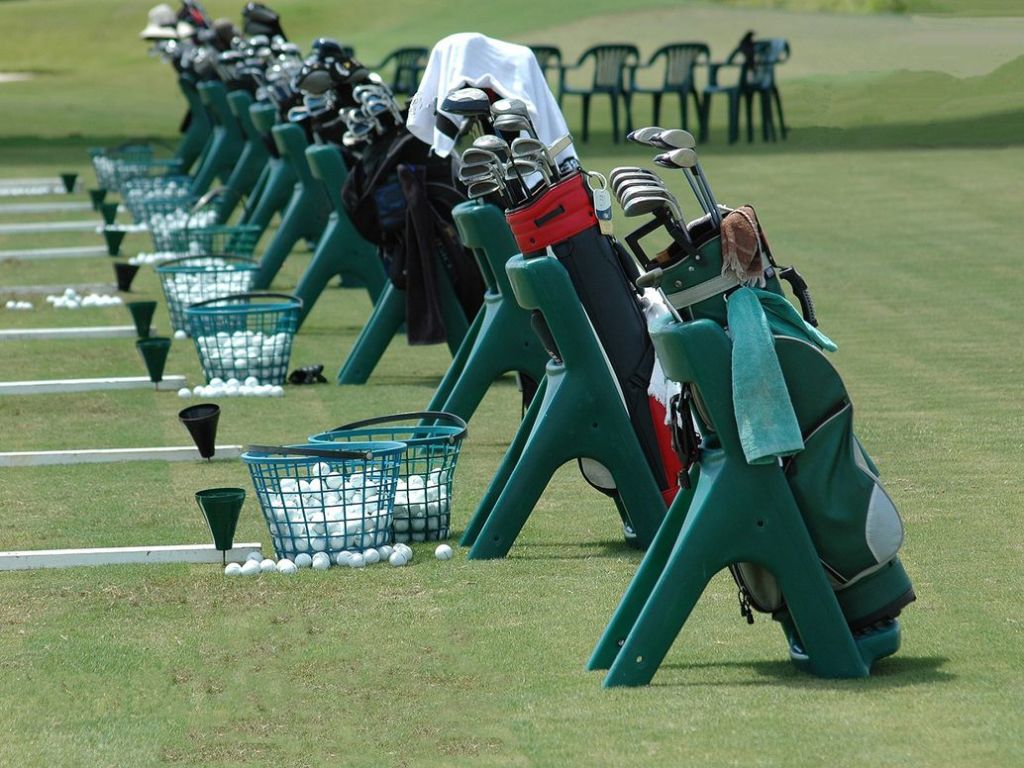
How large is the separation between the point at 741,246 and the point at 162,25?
1720 centimetres

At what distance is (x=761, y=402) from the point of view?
4.21 metres

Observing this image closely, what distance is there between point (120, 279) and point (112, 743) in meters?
9.36

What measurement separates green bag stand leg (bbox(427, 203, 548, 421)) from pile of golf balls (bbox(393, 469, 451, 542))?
946mm

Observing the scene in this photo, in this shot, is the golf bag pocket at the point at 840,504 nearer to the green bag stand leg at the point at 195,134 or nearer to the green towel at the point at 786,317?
the green towel at the point at 786,317

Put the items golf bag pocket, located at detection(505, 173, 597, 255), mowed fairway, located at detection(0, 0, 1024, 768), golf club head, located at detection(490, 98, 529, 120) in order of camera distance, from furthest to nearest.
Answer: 1. golf club head, located at detection(490, 98, 529, 120)
2. golf bag pocket, located at detection(505, 173, 597, 255)
3. mowed fairway, located at detection(0, 0, 1024, 768)

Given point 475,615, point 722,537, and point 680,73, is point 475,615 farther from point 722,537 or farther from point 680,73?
point 680,73

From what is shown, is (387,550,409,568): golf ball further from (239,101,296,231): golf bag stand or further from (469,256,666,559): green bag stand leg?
(239,101,296,231): golf bag stand

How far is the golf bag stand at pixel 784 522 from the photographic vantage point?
428 centimetres

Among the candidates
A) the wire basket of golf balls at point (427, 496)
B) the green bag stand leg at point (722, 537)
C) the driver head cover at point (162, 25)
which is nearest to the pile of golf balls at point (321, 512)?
the wire basket of golf balls at point (427, 496)

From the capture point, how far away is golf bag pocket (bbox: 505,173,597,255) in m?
5.67

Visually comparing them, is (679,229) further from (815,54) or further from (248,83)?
(815,54)

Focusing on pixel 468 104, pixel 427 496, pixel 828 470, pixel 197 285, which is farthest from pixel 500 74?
pixel 197 285

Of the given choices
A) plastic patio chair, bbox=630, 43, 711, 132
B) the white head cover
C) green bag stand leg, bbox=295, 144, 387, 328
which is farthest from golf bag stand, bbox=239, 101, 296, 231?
plastic patio chair, bbox=630, 43, 711, 132

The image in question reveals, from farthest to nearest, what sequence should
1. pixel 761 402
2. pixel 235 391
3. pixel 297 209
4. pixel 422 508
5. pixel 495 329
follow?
1. pixel 297 209
2. pixel 235 391
3. pixel 495 329
4. pixel 422 508
5. pixel 761 402
